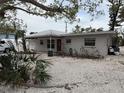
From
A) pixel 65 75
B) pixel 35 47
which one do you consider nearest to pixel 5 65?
pixel 65 75

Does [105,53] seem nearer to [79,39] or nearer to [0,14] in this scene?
[79,39]

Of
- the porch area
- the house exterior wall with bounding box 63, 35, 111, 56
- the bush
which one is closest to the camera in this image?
the bush

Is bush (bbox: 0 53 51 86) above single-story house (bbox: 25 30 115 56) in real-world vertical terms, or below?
below

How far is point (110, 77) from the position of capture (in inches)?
441

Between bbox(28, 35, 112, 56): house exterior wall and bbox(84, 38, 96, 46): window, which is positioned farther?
bbox(84, 38, 96, 46): window

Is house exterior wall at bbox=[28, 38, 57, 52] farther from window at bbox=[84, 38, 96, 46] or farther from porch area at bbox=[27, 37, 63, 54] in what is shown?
window at bbox=[84, 38, 96, 46]

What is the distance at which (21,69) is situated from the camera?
9.75m

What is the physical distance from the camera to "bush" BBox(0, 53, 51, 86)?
9047mm

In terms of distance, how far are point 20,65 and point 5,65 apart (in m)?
0.70

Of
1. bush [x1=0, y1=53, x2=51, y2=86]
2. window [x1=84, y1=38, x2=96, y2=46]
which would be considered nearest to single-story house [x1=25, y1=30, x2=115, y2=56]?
window [x1=84, y1=38, x2=96, y2=46]

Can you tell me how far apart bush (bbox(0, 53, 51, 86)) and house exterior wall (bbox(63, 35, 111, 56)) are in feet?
51.2

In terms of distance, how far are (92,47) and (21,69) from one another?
55.1 feet

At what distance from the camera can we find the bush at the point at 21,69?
9.05 metres

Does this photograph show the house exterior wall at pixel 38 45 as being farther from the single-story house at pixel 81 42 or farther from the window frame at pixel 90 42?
the window frame at pixel 90 42
